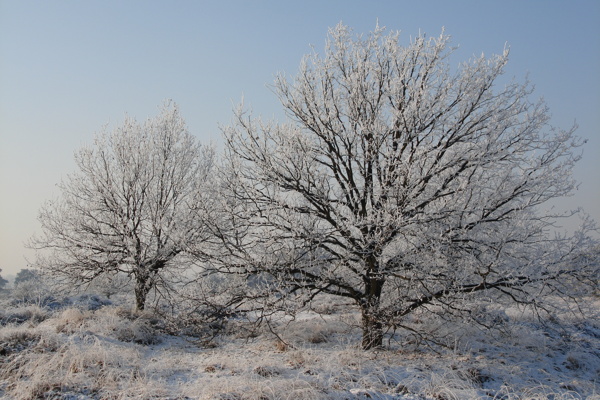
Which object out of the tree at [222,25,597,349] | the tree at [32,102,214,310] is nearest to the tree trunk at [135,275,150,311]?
the tree at [32,102,214,310]

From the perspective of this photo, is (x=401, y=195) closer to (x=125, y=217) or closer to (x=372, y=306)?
(x=372, y=306)

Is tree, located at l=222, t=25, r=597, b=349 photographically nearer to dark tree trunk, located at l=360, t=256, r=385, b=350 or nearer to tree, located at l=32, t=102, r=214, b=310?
dark tree trunk, located at l=360, t=256, r=385, b=350

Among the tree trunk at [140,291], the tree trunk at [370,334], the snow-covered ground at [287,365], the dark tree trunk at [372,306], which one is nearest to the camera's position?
the snow-covered ground at [287,365]

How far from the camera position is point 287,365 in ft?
20.9

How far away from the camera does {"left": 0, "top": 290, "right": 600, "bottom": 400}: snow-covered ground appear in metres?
5.04

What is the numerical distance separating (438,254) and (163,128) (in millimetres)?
10286

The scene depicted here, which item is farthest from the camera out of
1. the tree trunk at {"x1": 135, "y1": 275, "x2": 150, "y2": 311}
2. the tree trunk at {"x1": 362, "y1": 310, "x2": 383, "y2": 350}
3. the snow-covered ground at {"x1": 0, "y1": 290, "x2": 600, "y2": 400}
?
the tree trunk at {"x1": 135, "y1": 275, "x2": 150, "y2": 311}

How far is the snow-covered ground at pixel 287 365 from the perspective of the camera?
16.5 feet

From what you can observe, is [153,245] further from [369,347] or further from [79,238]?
[369,347]

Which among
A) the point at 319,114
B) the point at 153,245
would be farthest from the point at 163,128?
the point at 319,114

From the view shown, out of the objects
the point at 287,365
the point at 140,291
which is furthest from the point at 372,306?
the point at 140,291

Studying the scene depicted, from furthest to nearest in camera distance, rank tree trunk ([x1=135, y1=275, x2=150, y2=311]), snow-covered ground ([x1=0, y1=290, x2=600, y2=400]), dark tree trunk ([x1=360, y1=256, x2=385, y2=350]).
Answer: tree trunk ([x1=135, y1=275, x2=150, y2=311])
dark tree trunk ([x1=360, y1=256, x2=385, y2=350])
snow-covered ground ([x1=0, y1=290, x2=600, y2=400])

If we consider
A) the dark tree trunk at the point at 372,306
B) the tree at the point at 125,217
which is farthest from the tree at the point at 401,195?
the tree at the point at 125,217

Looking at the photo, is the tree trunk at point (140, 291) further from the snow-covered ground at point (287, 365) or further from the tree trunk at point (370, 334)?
the tree trunk at point (370, 334)
